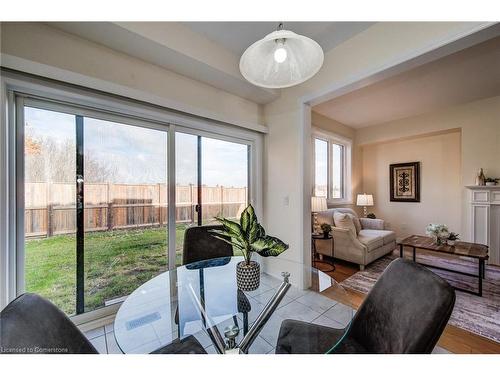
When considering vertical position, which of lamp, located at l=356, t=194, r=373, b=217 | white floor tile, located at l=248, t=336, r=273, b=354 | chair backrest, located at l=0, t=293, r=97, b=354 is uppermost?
lamp, located at l=356, t=194, r=373, b=217

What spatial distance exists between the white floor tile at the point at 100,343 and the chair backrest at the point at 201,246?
0.80 metres

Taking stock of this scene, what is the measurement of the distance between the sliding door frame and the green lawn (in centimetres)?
9

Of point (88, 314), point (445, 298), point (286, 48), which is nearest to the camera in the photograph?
point (445, 298)

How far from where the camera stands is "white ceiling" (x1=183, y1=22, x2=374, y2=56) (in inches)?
75.6

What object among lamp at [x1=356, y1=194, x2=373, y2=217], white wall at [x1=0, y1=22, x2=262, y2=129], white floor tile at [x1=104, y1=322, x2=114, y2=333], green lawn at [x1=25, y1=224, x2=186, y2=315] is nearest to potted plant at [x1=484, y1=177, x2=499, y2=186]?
lamp at [x1=356, y1=194, x2=373, y2=217]

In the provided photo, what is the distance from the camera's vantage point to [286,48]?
114 centimetres

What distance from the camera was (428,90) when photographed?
3066 millimetres

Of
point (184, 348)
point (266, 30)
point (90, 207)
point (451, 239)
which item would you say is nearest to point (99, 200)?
point (90, 207)

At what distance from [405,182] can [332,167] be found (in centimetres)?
167

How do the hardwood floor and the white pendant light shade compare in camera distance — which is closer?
the white pendant light shade

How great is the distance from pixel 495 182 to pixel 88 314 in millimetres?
5599

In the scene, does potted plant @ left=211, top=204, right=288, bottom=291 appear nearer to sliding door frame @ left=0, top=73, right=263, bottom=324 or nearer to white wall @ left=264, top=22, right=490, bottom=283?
white wall @ left=264, top=22, right=490, bottom=283

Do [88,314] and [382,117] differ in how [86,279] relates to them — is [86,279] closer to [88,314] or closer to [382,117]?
[88,314]
